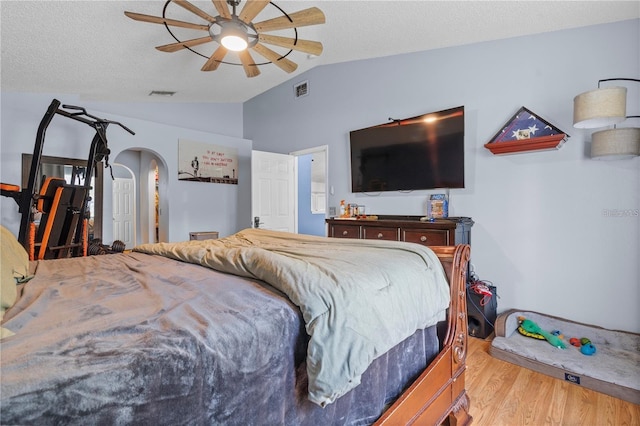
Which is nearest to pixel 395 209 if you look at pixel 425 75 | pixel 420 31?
pixel 425 75

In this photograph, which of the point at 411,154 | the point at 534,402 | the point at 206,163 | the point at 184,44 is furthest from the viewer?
the point at 206,163

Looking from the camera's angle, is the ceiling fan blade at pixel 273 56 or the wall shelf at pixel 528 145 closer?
the wall shelf at pixel 528 145

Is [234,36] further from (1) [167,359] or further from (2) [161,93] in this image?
(2) [161,93]

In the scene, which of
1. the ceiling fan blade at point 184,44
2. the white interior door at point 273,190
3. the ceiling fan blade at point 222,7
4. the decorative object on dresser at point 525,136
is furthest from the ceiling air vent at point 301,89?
the decorative object on dresser at point 525,136

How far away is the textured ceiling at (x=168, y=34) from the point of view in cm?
254

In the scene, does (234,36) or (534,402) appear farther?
(234,36)

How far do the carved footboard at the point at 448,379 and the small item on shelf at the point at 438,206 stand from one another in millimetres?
1764

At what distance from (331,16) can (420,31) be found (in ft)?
3.04

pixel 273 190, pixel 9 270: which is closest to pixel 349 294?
pixel 9 270

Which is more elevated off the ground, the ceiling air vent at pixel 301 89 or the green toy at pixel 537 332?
the ceiling air vent at pixel 301 89

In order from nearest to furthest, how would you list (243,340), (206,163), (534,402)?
(243,340)
(534,402)
(206,163)

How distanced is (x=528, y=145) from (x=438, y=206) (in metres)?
0.99

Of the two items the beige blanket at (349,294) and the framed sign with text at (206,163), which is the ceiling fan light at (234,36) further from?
the framed sign with text at (206,163)

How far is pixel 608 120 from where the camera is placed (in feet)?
7.61
